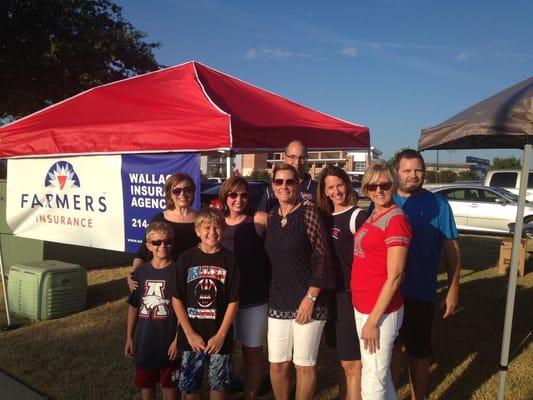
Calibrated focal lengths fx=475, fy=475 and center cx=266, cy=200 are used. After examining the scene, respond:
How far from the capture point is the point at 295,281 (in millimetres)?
2859

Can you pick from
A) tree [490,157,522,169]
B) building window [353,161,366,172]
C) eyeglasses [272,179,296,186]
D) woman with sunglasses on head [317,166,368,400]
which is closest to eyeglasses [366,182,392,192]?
woman with sunglasses on head [317,166,368,400]

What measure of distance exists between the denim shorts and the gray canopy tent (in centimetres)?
199

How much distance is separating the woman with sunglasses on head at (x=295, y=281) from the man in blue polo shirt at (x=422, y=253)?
709 millimetres

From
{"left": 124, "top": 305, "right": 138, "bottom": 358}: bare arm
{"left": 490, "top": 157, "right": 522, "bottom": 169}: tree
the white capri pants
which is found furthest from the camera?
{"left": 490, "top": 157, "right": 522, "bottom": 169}: tree

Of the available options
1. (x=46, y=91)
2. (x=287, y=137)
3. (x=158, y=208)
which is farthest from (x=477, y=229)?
(x=46, y=91)

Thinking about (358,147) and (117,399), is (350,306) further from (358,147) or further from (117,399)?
(358,147)

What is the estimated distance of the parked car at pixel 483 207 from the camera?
13.0m

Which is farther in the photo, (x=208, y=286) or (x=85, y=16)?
(x=85, y=16)

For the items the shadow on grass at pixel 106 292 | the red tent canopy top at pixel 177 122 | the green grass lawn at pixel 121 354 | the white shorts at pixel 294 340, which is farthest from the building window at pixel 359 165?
the white shorts at pixel 294 340

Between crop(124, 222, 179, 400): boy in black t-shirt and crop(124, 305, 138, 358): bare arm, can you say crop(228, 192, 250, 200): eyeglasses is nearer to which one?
crop(124, 222, 179, 400): boy in black t-shirt

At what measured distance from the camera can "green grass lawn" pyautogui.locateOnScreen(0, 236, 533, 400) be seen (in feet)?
12.6

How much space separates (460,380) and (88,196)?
3758 millimetres

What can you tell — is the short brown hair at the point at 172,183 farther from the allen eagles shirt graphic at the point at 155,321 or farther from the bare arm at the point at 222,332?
the bare arm at the point at 222,332

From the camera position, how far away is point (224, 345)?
280 centimetres
